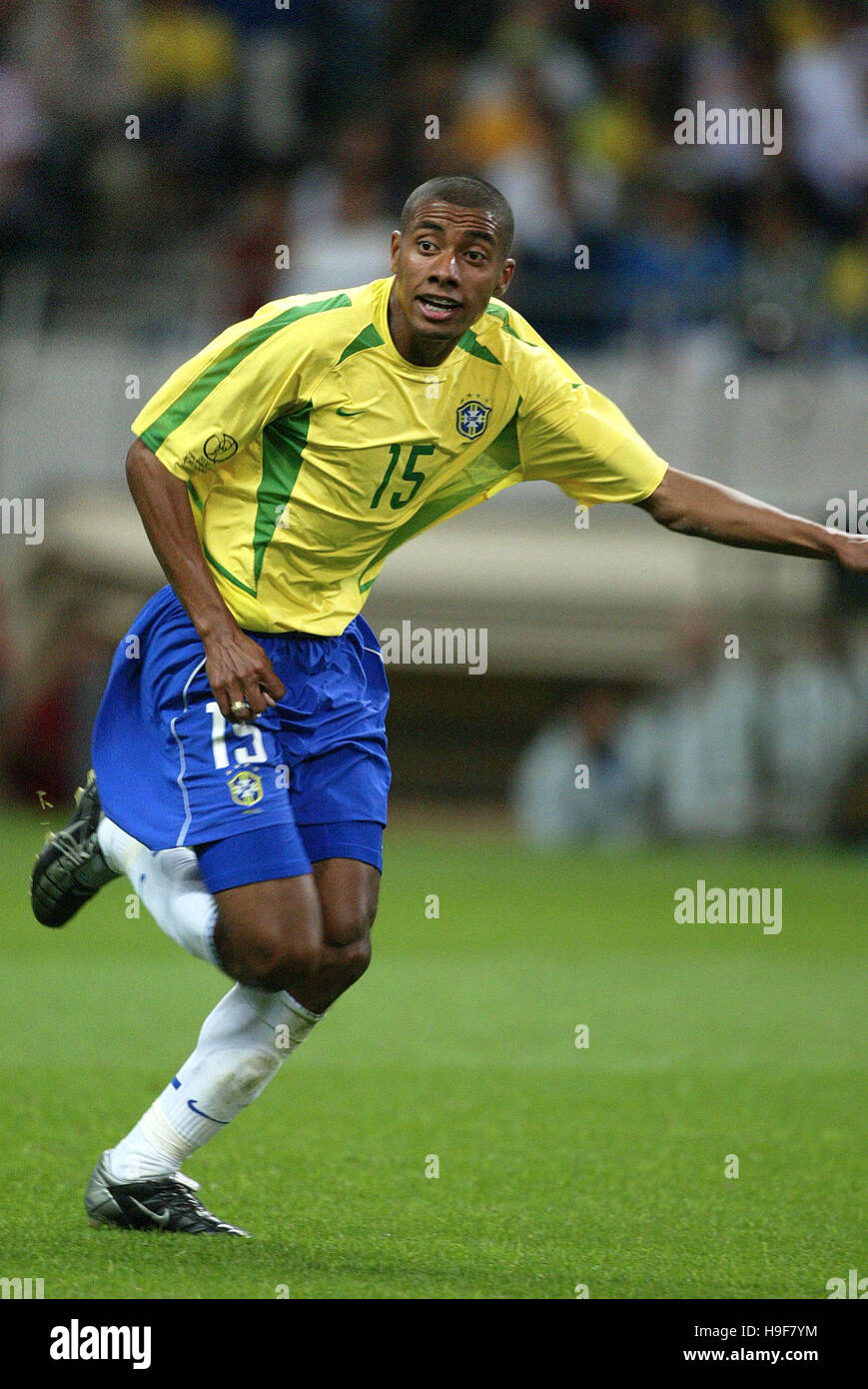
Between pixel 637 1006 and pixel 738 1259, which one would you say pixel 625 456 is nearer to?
pixel 738 1259

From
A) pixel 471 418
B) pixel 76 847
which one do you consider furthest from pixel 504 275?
pixel 76 847

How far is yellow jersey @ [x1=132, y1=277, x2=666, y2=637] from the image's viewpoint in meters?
4.44

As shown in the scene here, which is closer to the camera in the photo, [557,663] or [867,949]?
[867,949]

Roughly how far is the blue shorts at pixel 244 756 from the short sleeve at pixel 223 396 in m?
0.49

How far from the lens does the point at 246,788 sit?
4453 mm

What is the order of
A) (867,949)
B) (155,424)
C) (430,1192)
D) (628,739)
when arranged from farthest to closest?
(628,739), (867,949), (430,1192), (155,424)

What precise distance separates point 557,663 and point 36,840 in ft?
14.6

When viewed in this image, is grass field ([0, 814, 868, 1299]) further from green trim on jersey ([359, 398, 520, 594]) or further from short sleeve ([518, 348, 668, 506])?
short sleeve ([518, 348, 668, 506])

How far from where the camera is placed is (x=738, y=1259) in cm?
452

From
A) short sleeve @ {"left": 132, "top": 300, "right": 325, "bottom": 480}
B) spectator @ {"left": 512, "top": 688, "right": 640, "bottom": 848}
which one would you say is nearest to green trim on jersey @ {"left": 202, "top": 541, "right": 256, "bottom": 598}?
short sleeve @ {"left": 132, "top": 300, "right": 325, "bottom": 480}

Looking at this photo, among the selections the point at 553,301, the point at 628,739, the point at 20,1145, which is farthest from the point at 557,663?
the point at 20,1145

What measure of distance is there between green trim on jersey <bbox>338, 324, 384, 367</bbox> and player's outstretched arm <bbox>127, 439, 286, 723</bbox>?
0.51 m

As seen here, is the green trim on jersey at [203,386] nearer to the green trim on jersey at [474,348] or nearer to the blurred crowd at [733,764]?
the green trim on jersey at [474,348]

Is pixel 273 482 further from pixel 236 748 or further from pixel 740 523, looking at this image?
pixel 740 523
